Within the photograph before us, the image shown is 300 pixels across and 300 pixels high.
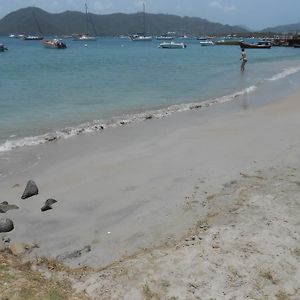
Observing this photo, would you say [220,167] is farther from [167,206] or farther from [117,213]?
[117,213]

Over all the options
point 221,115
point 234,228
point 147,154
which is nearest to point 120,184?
point 147,154

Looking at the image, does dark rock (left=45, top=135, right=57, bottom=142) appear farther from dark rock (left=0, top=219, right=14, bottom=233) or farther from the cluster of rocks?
dark rock (left=0, top=219, right=14, bottom=233)

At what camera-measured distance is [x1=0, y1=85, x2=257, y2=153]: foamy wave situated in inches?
541

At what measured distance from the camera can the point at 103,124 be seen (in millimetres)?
16625

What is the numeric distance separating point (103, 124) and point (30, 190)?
25.6 feet

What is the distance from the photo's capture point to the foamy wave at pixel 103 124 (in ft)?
45.1

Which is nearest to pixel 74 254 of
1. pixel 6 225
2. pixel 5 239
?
pixel 5 239

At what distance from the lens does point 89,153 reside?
12.4 meters

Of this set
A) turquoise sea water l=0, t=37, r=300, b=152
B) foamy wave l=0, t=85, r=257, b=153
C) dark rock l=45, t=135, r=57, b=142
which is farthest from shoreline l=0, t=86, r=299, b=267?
turquoise sea water l=0, t=37, r=300, b=152

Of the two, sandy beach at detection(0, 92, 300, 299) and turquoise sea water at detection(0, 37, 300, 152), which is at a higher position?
sandy beach at detection(0, 92, 300, 299)

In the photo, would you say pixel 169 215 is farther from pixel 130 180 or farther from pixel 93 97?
pixel 93 97

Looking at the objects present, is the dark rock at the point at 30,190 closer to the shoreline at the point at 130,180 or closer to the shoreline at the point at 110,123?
the shoreline at the point at 130,180

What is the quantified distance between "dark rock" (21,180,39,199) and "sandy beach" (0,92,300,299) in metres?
0.14

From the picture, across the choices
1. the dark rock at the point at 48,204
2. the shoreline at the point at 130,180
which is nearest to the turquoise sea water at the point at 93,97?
the shoreline at the point at 130,180
